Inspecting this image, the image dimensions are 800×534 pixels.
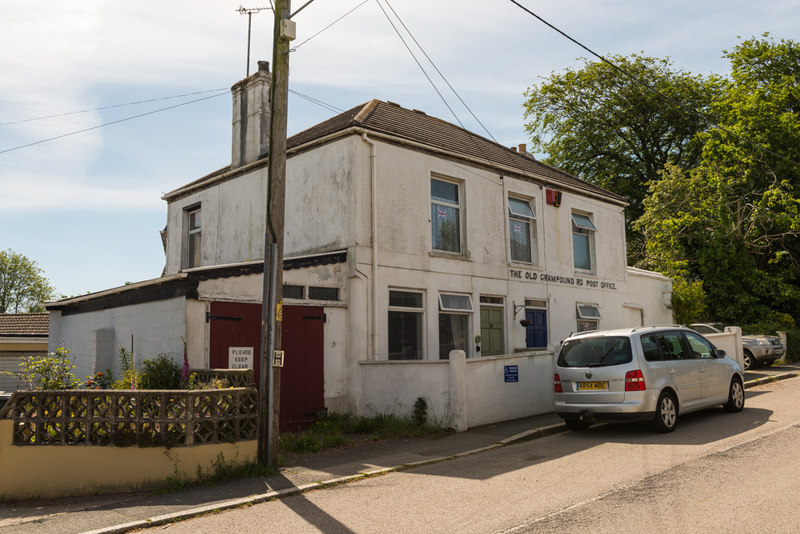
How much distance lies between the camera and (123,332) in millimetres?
11992

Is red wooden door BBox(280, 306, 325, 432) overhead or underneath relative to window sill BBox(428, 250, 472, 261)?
underneath

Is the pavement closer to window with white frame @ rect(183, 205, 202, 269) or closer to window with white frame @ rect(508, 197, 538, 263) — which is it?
window with white frame @ rect(508, 197, 538, 263)

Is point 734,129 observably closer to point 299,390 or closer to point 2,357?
point 299,390

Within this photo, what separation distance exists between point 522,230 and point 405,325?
5.20 m

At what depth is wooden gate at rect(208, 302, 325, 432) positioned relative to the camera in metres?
10.7

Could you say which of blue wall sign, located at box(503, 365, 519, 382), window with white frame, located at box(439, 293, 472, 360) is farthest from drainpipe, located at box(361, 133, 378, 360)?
blue wall sign, located at box(503, 365, 519, 382)

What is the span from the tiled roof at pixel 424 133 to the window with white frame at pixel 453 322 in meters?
3.59

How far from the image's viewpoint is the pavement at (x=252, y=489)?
6441mm

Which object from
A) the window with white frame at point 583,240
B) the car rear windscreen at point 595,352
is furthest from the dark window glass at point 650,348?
the window with white frame at point 583,240

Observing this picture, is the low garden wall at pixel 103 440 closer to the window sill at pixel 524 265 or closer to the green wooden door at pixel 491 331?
the green wooden door at pixel 491 331

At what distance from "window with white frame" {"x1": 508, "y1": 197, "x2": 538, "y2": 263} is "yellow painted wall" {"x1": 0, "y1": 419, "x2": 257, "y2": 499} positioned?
35.9 feet

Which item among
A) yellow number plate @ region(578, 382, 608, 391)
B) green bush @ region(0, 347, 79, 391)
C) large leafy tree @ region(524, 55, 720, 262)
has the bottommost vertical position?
yellow number plate @ region(578, 382, 608, 391)

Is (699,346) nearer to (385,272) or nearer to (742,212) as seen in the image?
(385,272)

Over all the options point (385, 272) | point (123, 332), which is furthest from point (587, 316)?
point (123, 332)
